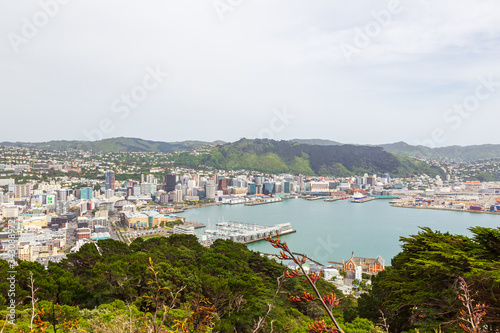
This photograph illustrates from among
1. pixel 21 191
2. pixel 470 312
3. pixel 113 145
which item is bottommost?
pixel 21 191

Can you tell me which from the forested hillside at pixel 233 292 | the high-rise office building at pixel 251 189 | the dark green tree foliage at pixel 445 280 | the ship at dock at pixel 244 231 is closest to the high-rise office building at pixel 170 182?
the high-rise office building at pixel 251 189

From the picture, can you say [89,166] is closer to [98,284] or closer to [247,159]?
[247,159]

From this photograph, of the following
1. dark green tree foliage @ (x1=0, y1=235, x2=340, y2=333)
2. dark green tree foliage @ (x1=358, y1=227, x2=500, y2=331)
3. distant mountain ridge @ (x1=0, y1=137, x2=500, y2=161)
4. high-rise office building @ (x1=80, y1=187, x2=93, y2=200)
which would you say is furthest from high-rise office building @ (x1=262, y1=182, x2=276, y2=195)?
dark green tree foliage @ (x1=358, y1=227, x2=500, y2=331)

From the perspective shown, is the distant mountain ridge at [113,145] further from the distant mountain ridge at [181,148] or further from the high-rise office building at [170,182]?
the high-rise office building at [170,182]

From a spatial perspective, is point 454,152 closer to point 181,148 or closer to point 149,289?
point 181,148

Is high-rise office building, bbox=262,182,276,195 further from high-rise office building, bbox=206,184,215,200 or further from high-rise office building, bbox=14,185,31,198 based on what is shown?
high-rise office building, bbox=14,185,31,198

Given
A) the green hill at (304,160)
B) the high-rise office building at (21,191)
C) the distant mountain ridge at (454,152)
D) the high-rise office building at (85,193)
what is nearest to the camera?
the high-rise office building at (21,191)

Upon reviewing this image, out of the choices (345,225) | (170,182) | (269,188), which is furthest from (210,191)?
(345,225)
